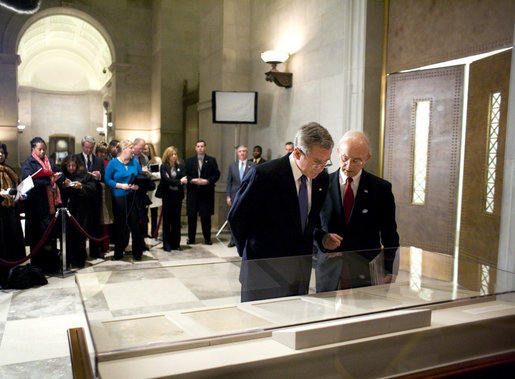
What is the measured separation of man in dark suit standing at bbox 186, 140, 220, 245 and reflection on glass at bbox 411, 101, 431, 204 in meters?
3.68

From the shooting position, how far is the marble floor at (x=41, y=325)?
11.3ft

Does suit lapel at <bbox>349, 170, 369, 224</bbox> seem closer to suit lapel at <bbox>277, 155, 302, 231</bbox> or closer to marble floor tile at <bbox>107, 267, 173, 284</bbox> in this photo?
suit lapel at <bbox>277, 155, 302, 231</bbox>

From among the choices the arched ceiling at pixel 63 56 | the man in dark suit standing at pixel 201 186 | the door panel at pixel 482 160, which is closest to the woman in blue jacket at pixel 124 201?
the man in dark suit standing at pixel 201 186

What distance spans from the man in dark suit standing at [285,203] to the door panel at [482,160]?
2.80 meters

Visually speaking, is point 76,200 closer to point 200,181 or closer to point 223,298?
point 200,181

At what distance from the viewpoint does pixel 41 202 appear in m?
6.14

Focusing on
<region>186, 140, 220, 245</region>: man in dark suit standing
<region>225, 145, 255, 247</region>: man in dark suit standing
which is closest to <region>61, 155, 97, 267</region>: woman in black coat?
<region>186, 140, 220, 245</region>: man in dark suit standing

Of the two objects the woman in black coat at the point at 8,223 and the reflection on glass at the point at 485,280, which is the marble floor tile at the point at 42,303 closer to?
the woman in black coat at the point at 8,223

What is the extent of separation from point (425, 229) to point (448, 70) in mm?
1878

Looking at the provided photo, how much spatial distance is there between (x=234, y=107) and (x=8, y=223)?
462cm

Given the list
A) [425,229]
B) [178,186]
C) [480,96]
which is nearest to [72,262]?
[178,186]

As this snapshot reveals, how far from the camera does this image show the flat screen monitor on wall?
29.2 ft

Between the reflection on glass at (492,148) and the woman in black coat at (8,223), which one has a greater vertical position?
the reflection on glass at (492,148)

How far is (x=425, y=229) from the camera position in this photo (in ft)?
18.9
